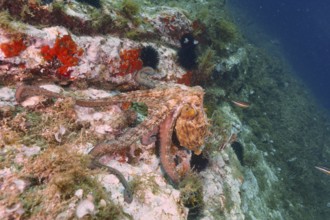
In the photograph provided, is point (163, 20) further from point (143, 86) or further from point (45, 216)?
point (45, 216)

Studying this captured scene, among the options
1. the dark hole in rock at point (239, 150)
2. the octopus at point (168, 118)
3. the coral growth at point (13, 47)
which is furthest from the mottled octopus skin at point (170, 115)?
the dark hole in rock at point (239, 150)

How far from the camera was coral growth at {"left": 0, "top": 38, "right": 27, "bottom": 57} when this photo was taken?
4.53 m

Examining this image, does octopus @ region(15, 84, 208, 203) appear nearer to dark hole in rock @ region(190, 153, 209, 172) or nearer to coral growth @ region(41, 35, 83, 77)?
coral growth @ region(41, 35, 83, 77)

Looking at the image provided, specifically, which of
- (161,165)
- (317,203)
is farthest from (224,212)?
(317,203)

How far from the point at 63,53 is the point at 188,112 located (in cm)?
252

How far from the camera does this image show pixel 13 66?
4.66 meters

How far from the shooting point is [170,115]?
15.8ft

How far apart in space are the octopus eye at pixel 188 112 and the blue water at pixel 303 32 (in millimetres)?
41717

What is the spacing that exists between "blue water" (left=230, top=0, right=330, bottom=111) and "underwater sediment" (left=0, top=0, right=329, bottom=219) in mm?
39183

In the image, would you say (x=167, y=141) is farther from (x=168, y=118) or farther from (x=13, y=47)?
(x=13, y=47)

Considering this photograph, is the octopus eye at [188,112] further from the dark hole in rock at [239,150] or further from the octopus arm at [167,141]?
the dark hole in rock at [239,150]

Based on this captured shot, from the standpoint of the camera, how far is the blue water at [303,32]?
47.4 metres

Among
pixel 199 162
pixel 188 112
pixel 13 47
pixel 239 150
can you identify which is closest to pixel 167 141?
pixel 188 112

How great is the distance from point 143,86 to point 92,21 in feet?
5.66
